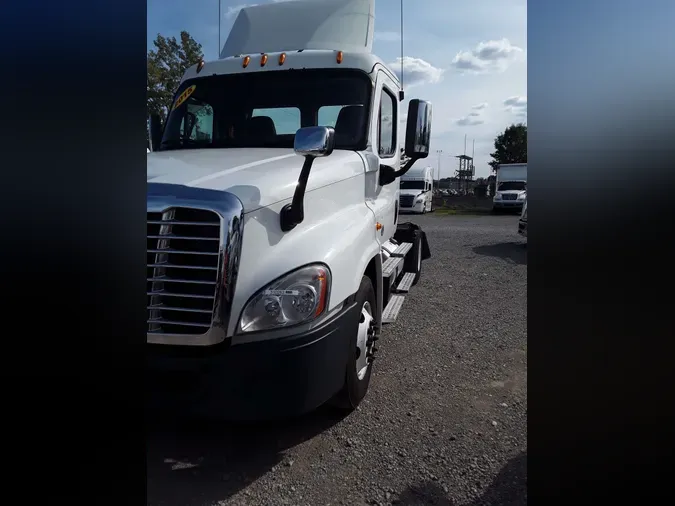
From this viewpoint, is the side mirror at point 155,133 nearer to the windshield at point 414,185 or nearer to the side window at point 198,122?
the side window at point 198,122

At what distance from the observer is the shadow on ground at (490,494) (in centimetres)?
232

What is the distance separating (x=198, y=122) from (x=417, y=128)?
1.87m

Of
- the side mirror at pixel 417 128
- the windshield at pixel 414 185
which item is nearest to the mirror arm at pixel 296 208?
the side mirror at pixel 417 128

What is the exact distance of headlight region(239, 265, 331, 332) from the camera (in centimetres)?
227

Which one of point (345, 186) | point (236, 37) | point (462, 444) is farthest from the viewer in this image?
point (236, 37)

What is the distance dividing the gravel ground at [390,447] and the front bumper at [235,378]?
471mm

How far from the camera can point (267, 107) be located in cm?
397

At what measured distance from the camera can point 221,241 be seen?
2225 mm

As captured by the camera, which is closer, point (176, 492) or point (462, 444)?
point (176, 492)

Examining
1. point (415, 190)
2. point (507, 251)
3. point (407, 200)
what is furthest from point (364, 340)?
point (415, 190)
